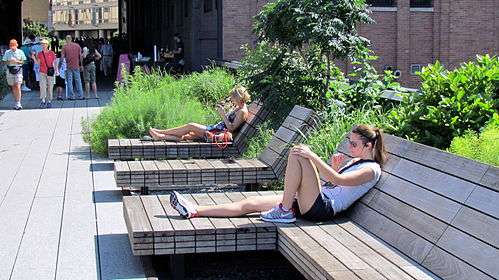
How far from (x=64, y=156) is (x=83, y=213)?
416 cm

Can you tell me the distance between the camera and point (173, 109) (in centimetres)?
1212

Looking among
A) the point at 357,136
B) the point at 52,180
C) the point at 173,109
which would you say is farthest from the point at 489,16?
the point at 357,136

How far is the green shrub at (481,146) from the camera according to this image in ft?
18.7

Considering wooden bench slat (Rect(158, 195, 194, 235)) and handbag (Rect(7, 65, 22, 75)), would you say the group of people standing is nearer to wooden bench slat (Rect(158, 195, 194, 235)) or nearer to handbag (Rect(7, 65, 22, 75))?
handbag (Rect(7, 65, 22, 75))

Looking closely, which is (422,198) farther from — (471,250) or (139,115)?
(139,115)

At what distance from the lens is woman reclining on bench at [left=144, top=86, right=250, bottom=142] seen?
10203mm

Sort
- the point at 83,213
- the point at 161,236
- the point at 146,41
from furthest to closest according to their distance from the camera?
the point at 146,41 → the point at 83,213 → the point at 161,236

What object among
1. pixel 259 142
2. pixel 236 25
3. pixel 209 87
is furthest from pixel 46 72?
pixel 259 142

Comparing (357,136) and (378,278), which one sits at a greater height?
(357,136)

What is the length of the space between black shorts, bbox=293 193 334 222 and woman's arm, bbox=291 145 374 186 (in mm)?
187

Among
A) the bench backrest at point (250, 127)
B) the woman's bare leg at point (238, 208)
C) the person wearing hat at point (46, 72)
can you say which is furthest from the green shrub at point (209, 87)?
the woman's bare leg at point (238, 208)

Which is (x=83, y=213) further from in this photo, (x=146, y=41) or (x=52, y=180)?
(x=146, y=41)

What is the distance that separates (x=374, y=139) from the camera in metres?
5.79

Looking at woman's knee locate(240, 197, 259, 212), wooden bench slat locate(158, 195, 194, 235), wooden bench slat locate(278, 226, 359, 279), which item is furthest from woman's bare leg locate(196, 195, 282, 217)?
wooden bench slat locate(278, 226, 359, 279)
